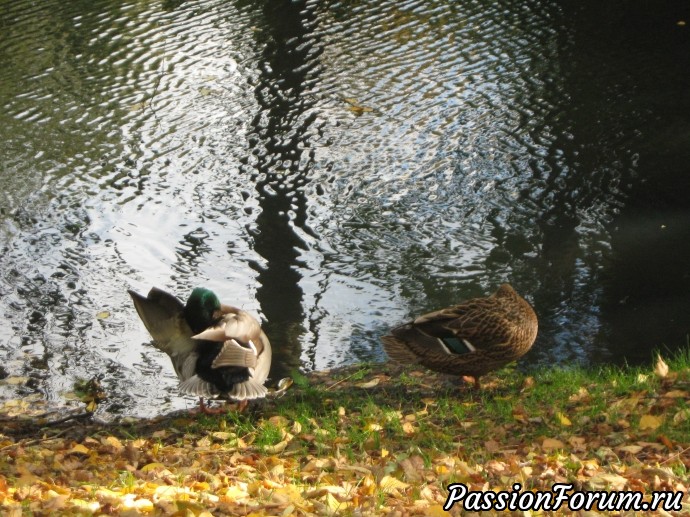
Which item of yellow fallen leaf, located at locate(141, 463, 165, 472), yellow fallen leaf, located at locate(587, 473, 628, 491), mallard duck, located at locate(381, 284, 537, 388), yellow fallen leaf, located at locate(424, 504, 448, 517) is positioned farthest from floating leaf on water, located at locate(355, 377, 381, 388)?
yellow fallen leaf, located at locate(424, 504, 448, 517)

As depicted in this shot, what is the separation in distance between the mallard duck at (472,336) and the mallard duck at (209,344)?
105 cm

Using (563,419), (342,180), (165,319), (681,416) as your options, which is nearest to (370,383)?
(165,319)

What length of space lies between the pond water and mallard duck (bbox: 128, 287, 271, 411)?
2.46 ft

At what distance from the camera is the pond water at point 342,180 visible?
25.8 ft

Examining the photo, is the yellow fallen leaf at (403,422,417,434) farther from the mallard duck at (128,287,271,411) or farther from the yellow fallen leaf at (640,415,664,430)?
the yellow fallen leaf at (640,415,664,430)

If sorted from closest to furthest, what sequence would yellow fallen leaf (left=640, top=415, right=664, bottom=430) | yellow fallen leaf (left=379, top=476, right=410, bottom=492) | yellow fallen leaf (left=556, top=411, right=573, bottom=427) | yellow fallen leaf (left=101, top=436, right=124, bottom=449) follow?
yellow fallen leaf (left=379, top=476, right=410, bottom=492) → yellow fallen leaf (left=640, top=415, right=664, bottom=430) → yellow fallen leaf (left=556, top=411, right=573, bottom=427) → yellow fallen leaf (left=101, top=436, right=124, bottom=449)

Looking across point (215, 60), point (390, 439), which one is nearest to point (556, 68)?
point (215, 60)

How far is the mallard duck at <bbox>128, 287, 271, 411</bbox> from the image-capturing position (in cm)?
598

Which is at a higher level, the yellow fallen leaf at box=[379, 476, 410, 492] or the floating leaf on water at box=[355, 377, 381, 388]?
the yellow fallen leaf at box=[379, 476, 410, 492]

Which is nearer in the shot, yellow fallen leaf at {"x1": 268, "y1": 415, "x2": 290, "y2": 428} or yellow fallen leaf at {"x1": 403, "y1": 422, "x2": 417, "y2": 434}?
yellow fallen leaf at {"x1": 403, "y1": 422, "x2": 417, "y2": 434}

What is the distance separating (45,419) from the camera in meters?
6.68

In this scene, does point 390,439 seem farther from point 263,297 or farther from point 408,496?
point 263,297

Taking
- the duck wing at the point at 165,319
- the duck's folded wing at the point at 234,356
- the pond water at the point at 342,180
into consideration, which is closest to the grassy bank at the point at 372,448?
the duck's folded wing at the point at 234,356

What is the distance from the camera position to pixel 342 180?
1015cm
